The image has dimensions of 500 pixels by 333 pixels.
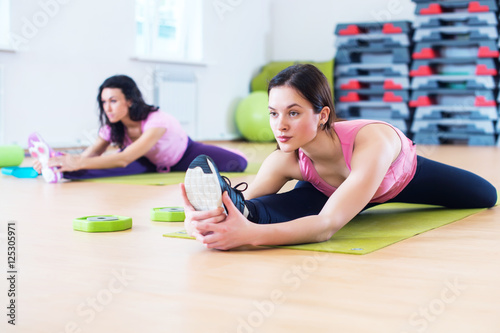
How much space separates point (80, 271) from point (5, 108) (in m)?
3.56

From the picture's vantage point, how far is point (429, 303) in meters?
1.24

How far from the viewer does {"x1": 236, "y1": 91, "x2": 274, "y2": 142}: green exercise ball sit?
6.91m

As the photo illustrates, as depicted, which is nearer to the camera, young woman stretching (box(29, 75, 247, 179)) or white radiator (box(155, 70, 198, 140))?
young woman stretching (box(29, 75, 247, 179))

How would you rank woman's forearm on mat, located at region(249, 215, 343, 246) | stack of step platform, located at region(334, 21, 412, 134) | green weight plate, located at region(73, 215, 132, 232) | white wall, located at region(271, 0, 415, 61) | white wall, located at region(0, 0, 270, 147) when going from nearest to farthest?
woman's forearm on mat, located at region(249, 215, 343, 246)
green weight plate, located at region(73, 215, 132, 232)
white wall, located at region(0, 0, 270, 147)
stack of step platform, located at region(334, 21, 412, 134)
white wall, located at region(271, 0, 415, 61)

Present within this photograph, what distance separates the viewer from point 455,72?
7.01 meters

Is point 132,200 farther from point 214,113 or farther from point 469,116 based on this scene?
point 469,116

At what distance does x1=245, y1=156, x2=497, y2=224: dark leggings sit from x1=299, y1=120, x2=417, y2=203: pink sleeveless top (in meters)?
0.05

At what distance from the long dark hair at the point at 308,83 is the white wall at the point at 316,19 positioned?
5883mm

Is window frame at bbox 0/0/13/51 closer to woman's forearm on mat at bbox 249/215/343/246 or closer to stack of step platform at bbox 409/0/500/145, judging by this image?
woman's forearm on mat at bbox 249/215/343/246

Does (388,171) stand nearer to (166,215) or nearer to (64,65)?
(166,215)

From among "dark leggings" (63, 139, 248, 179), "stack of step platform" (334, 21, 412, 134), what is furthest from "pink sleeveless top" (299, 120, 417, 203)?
"stack of step platform" (334, 21, 412, 134)

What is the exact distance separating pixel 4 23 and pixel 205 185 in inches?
145

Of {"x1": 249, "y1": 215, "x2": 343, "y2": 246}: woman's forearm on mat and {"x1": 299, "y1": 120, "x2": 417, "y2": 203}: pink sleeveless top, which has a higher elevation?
{"x1": 299, "y1": 120, "x2": 417, "y2": 203}: pink sleeveless top

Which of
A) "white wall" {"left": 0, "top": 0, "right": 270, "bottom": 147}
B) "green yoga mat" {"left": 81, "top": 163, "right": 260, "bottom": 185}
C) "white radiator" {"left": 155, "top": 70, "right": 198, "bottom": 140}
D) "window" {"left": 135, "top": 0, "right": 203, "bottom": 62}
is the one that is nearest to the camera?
"green yoga mat" {"left": 81, "top": 163, "right": 260, "bottom": 185}
